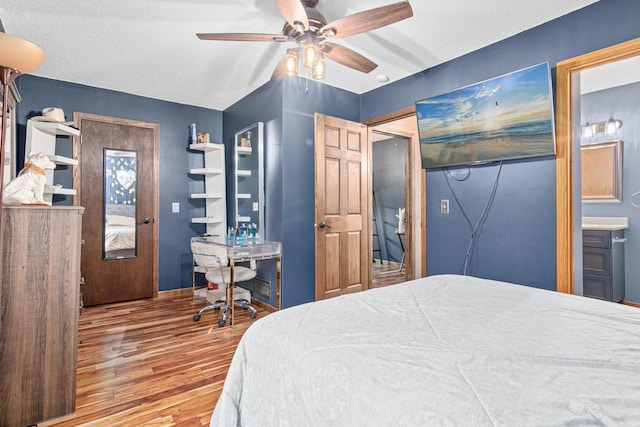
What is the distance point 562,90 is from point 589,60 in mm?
227

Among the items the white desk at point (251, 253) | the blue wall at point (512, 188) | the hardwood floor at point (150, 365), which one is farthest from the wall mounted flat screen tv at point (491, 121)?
the hardwood floor at point (150, 365)

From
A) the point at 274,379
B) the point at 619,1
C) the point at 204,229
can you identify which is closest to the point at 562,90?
the point at 619,1

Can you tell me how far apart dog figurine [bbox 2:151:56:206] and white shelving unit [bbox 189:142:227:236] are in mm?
2349

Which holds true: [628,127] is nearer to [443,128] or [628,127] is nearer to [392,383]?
[443,128]

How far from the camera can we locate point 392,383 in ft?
Result: 2.56

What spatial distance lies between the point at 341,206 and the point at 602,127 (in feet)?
10.3

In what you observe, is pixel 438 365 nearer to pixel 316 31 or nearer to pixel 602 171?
pixel 316 31

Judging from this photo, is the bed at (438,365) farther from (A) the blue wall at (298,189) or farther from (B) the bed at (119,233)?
(B) the bed at (119,233)

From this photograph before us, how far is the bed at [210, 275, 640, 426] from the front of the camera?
0.69m

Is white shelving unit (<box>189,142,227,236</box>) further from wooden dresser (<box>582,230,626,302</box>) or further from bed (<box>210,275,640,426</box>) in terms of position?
wooden dresser (<box>582,230,626,302</box>)

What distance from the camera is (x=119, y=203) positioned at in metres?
4.07

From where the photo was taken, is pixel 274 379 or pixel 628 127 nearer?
pixel 274 379

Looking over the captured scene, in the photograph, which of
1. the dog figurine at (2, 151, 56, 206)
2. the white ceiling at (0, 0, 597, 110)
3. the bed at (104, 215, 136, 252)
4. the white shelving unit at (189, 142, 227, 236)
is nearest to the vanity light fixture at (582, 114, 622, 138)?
the white ceiling at (0, 0, 597, 110)

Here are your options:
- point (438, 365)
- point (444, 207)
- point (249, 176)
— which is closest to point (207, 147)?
point (249, 176)
